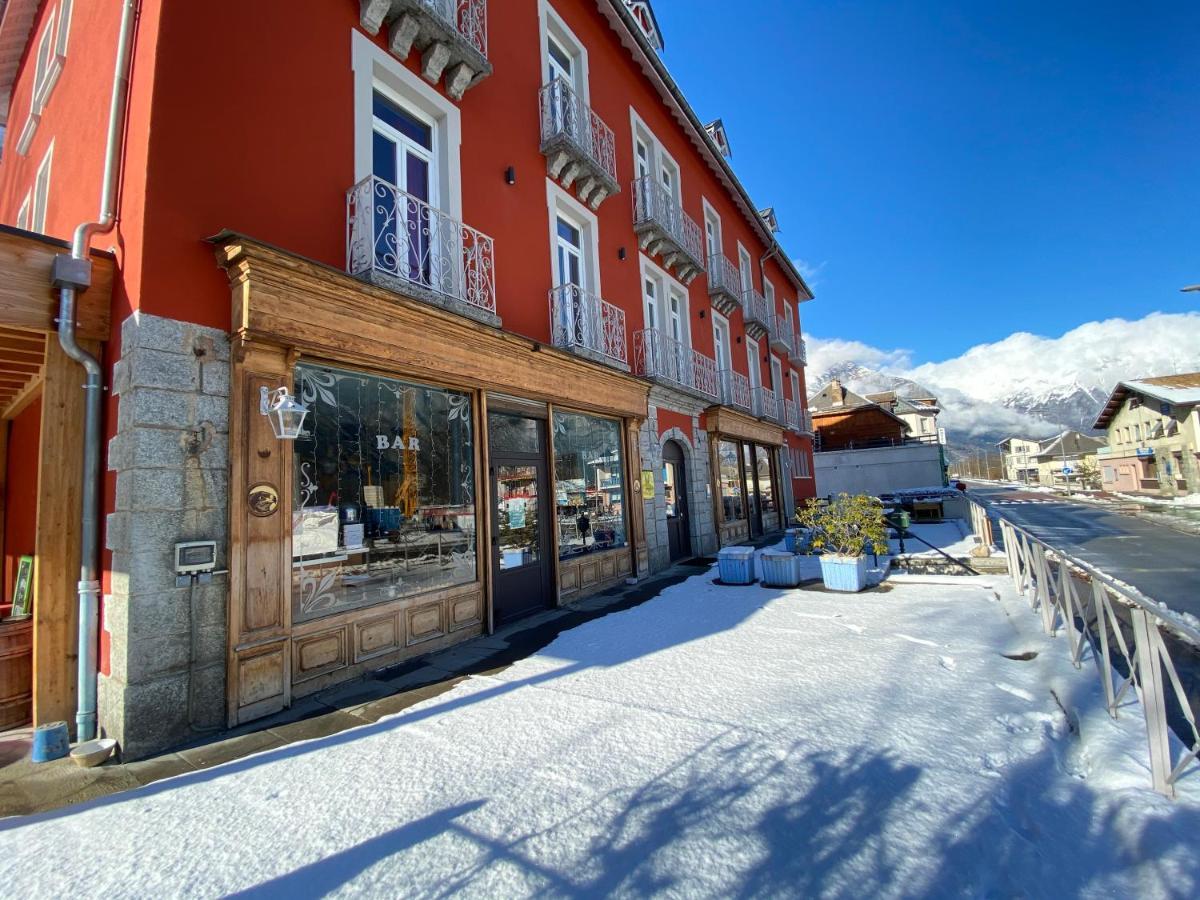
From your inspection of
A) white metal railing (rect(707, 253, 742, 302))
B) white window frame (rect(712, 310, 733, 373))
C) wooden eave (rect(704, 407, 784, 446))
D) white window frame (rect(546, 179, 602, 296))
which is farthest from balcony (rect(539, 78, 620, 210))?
white window frame (rect(712, 310, 733, 373))

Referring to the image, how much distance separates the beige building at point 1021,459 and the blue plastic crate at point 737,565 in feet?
269

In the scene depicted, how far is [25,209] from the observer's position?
7.52 metres

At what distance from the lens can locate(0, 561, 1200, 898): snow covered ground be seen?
7.07 feet

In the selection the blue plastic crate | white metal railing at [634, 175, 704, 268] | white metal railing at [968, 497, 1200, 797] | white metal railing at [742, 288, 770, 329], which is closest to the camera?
white metal railing at [968, 497, 1200, 797]

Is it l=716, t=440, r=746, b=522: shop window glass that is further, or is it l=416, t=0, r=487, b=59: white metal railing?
l=716, t=440, r=746, b=522: shop window glass

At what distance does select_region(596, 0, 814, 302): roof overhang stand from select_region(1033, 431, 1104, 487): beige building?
2141 inches

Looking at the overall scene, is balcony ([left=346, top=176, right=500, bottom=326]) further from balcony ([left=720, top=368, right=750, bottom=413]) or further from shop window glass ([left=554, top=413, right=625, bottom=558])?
balcony ([left=720, top=368, right=750, bottom=413])

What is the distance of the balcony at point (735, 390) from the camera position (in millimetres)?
→ 13352

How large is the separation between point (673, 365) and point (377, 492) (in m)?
7.38

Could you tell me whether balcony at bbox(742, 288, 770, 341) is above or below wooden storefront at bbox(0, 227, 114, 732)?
above

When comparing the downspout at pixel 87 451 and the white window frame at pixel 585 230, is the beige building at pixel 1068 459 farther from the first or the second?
the downspout at pixel 87 451

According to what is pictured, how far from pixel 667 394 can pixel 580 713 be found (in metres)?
7.37

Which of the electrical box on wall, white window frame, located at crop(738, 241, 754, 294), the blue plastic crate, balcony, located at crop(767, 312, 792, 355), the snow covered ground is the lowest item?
the snow covered ground

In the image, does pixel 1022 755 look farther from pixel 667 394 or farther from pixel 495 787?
pixel 667 394
